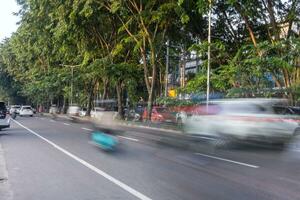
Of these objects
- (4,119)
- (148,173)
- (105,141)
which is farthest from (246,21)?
(148,173)

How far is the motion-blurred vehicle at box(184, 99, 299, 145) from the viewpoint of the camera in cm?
1781

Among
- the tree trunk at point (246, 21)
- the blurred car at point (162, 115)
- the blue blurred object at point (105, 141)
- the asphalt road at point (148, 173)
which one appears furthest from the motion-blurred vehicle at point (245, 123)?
the blurred car at point (162, 115)

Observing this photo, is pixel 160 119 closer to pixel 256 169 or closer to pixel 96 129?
pixel 96 129

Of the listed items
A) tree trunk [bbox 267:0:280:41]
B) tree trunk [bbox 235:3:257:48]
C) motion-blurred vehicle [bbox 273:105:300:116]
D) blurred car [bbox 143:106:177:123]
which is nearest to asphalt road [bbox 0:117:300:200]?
motion-blurred vehicle [bbox 273:105:300:116]

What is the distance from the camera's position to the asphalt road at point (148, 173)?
383 inches

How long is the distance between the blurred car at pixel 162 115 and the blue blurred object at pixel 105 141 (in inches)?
947

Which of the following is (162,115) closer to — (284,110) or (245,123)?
(284,110)

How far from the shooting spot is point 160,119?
142 ft

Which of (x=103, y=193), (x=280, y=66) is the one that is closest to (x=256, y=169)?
(x=103, y=193)

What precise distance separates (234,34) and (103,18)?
1038cm

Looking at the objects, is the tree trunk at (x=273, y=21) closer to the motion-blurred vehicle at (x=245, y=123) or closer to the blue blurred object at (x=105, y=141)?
the motion-blurred vehicle at (x=245, y=123)

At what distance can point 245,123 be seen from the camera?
17.9 m

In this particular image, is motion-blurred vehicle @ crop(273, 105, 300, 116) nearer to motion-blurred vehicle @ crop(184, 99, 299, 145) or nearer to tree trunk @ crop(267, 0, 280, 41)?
motion-blurred vehicle @ crop(184, 99, 299, 145)

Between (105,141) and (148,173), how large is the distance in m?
5.16
